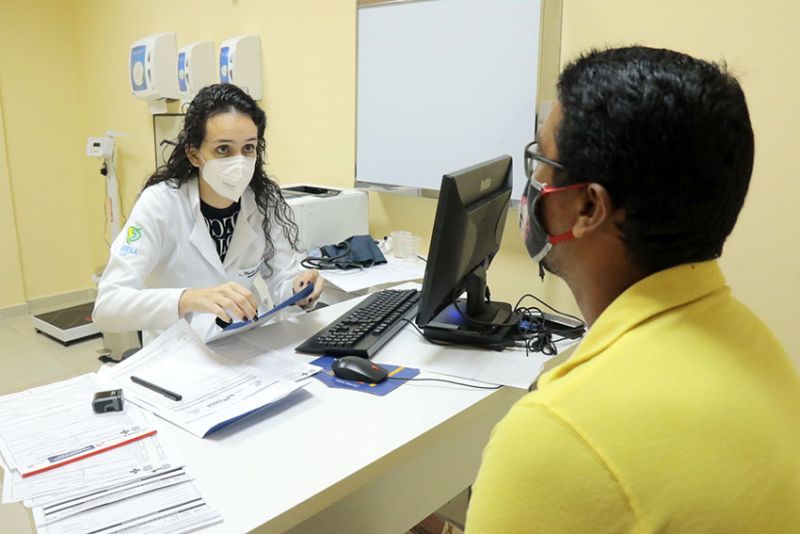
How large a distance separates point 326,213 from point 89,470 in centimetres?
171

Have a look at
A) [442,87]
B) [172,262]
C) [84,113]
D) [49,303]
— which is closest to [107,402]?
[172,262]

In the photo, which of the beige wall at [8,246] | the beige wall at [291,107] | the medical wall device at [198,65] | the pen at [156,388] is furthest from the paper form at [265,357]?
the beige wall at [8,246]

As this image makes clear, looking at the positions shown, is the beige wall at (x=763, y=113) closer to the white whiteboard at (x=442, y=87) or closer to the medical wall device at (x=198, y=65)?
the white whiteboard at (x=442, y=87)

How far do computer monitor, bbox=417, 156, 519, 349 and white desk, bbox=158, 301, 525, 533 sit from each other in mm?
112

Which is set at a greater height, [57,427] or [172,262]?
[172,262]

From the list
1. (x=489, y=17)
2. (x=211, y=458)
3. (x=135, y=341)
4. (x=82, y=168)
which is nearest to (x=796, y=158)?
(x=489, y=17)

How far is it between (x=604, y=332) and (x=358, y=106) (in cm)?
219

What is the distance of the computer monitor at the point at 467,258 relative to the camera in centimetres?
137

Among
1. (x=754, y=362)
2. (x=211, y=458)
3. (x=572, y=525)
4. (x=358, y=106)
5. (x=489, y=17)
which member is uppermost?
(x=489, y=17)

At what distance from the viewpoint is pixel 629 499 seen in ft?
1.93

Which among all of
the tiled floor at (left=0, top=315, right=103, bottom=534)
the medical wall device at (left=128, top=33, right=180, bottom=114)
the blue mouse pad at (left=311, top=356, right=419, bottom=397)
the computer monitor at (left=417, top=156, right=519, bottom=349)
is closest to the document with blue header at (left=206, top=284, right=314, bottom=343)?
the blue mouse pad at (left=311, top=356, right=419, bottom=397)

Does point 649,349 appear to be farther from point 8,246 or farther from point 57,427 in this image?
point 8,246

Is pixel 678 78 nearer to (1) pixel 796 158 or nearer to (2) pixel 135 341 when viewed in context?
(1) pixel 796 158

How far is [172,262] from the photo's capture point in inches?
74.9
